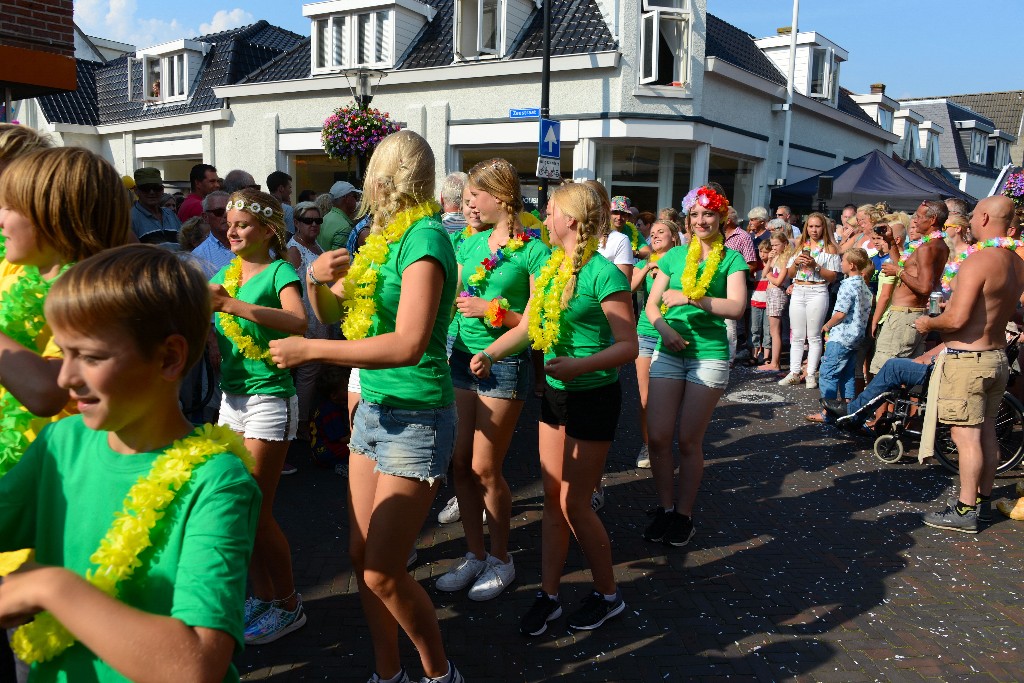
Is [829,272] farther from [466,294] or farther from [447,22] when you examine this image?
[447,22]

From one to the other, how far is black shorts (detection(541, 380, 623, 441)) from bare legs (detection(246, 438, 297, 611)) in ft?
4.06

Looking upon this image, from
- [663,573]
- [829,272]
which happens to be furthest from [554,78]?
[663,573]

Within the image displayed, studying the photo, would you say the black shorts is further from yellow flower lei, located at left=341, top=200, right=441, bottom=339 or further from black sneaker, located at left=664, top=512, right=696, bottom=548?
black sneaker, located at left=664, top=512, right=696, bottom=548

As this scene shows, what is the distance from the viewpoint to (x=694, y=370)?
449 cm

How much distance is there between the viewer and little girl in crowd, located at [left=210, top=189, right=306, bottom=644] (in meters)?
3.26

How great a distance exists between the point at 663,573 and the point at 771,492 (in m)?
1.87

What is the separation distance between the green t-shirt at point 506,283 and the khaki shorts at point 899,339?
4.34 meters

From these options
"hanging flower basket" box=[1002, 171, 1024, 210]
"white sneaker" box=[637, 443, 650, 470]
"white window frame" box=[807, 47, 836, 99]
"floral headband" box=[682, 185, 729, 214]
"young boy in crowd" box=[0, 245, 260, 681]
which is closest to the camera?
"young boy in crowd" box=[0, 245, 260, 681]

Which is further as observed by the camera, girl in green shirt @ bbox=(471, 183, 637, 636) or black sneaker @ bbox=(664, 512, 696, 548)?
black sneaker @ bbox=(664, 512, 696, 548)

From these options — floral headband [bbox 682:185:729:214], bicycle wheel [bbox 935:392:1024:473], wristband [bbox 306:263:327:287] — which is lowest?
bicycle wheel [bbox 935:392:1024:473]

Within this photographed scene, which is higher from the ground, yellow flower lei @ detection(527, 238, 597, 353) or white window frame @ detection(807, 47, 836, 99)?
white window frame @ detection(807, 47, 836, 99)

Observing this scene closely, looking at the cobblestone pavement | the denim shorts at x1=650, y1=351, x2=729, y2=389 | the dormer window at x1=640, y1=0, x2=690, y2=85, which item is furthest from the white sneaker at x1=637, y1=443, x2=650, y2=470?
the dormer window at x1=640, y1=0, x2=690, y2=85

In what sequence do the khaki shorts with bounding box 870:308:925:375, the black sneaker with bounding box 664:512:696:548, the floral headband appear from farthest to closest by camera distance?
the khaki shorts with bounding box 870:308:925:375, the floral headband, the black sneaker with bounding box 664:512:696:548

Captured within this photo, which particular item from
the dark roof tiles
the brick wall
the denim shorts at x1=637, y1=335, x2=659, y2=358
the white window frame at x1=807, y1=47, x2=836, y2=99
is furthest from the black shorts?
the white window frame at x1=807, y1=47, x2=836, y2=99
